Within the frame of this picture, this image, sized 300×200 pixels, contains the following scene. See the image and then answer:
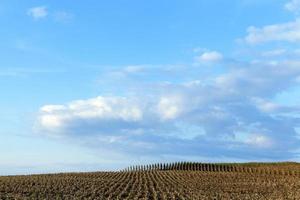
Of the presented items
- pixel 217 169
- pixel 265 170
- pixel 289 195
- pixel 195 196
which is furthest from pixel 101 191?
pixel 217 169

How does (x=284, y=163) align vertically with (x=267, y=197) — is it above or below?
above

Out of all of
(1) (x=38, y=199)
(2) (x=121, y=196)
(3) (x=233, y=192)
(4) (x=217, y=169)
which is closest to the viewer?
(1) (x=38, y=199)

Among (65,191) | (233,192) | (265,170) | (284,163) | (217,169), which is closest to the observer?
(65,191)

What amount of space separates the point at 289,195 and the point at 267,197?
289 centimetres

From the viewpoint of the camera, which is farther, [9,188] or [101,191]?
[9,188]

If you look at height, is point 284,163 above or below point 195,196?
above

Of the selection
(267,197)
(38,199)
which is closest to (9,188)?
(38,199)

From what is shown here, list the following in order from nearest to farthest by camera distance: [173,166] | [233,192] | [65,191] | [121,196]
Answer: [121,196] < [65,191] < [233,192] < [173,166]

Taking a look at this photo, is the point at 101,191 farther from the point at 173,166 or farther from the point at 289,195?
the point at 173,166

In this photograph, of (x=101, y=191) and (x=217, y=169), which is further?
(x=217, y=169)

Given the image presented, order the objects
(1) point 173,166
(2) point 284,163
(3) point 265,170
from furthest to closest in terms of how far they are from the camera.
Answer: (2) point 284,163, (1) point 173,166, (3) point 265,170

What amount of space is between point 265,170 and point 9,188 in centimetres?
4747

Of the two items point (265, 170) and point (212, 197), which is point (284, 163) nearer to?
point (265, 170)

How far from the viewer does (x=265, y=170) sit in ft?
268
